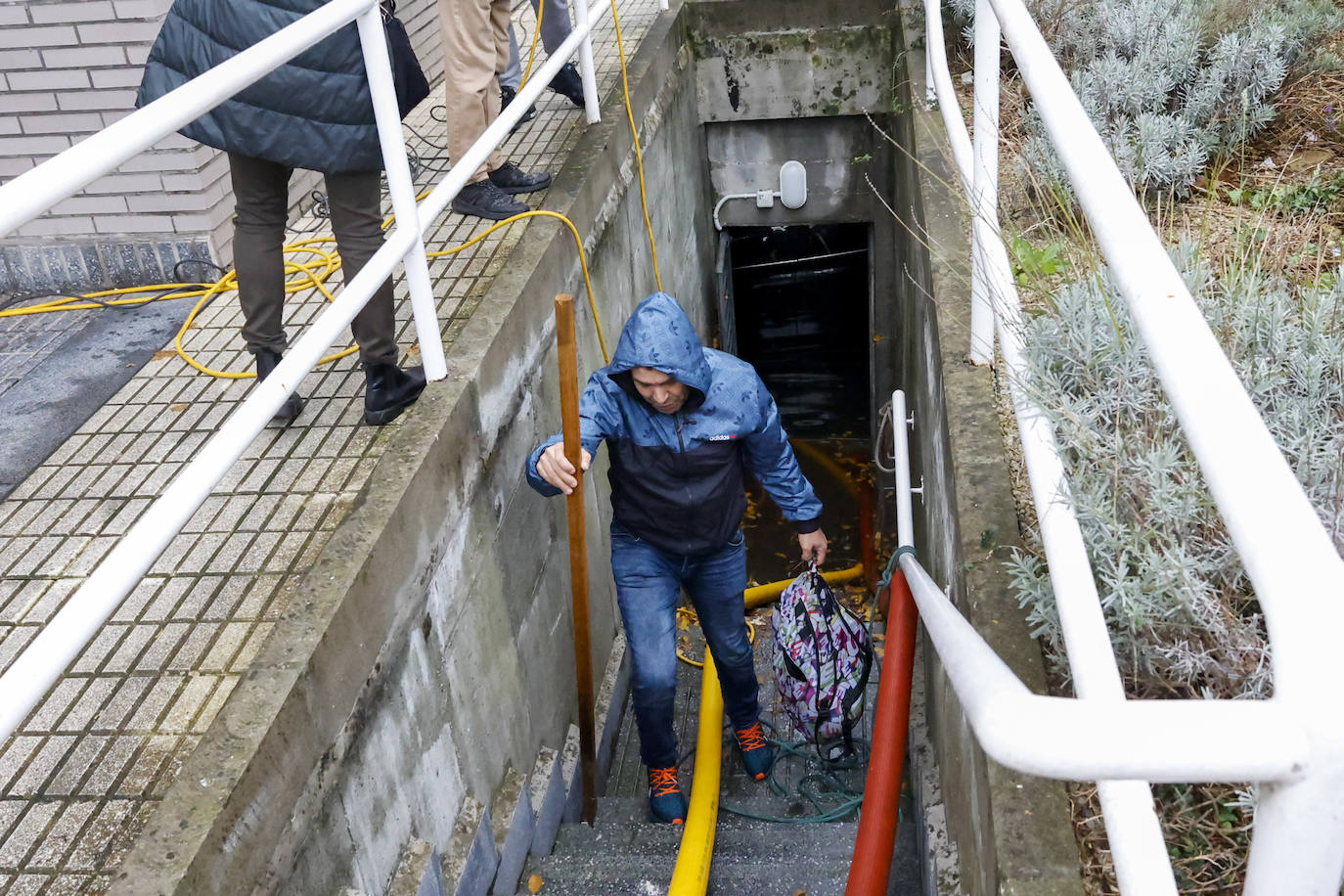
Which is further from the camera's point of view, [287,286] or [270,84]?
[287,286]

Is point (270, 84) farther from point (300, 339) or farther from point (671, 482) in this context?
point (671, 482)

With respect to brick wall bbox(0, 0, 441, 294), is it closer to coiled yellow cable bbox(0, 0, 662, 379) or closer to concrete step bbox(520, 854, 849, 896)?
coiled yellow cable bbox(0, 0, 662, 379)

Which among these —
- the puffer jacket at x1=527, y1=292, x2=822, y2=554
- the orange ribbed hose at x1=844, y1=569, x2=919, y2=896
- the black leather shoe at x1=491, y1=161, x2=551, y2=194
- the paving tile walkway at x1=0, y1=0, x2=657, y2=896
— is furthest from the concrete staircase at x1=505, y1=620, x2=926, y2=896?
the black leather shoe at x1=491, y1=161, x2=551, y2=194

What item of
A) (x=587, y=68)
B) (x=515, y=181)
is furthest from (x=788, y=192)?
(x=515, y=181)

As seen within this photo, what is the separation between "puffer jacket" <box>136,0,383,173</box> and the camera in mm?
3152

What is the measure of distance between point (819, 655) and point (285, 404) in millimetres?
2318

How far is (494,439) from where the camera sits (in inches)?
153

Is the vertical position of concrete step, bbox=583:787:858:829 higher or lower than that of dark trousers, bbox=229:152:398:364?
lower

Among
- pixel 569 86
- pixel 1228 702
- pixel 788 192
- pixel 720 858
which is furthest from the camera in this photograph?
pixel 788 192

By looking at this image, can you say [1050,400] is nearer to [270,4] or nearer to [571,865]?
[270,4]

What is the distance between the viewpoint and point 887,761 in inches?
A: 114

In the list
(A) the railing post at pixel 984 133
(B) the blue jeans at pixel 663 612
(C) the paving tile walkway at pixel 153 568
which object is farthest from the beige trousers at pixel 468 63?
(A) the railing post at pixel 984 133

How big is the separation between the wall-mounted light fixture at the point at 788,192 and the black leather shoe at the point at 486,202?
15.9 ft

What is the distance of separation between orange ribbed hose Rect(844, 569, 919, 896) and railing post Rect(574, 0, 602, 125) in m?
3.25
